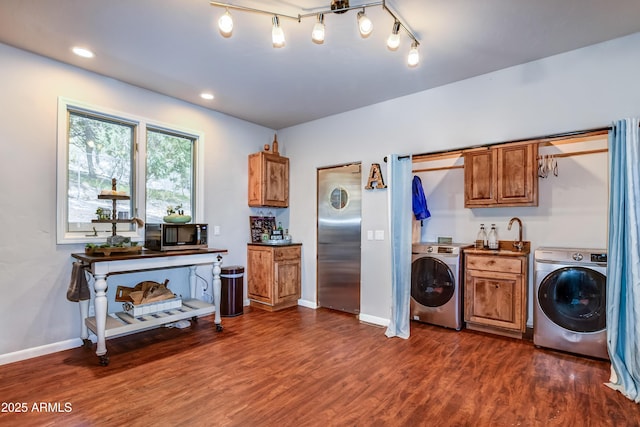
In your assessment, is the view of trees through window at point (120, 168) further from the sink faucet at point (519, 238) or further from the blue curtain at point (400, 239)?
the sink faucet at point (519, 238)

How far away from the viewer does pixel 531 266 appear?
348 centimetres

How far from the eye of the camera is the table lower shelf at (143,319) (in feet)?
9.93

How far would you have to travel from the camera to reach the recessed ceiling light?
293 centimetres

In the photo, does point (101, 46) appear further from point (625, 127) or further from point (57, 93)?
point (625, 127)

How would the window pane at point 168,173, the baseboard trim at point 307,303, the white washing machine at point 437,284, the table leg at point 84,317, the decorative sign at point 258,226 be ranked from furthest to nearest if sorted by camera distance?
the decorative sign at point 258,226 < the baseboard trim at point 307,303 < the window pane at point 168,173 < the white washing machine at point 437,284 < the table leg at point 84,317

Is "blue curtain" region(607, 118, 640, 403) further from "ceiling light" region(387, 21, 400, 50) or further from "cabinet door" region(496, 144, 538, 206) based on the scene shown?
"ceiling light" region(387, 21, 400, 50)

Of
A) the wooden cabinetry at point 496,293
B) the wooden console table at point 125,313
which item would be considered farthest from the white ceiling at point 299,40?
the wooden cabinetry at point 496,293

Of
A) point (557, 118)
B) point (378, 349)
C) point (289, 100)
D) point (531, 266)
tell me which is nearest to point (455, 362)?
point (378, 349)

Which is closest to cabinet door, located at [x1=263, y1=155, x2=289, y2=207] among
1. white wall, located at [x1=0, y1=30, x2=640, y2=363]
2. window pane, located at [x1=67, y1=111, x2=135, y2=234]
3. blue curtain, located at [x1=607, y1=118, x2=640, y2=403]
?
white wall, located at [x1=0, y1=30, x2=640, y2=363]

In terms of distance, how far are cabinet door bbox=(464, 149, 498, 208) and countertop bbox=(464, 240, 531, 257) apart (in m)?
0.51

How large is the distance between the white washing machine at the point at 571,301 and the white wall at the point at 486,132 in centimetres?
50

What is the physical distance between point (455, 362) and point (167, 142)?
4.04m

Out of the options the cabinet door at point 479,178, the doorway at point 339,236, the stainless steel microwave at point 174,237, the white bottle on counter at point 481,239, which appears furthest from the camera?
the doorway at point 339,236


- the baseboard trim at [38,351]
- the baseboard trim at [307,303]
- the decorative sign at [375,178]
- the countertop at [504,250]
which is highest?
the decorative sign at [375,178]
